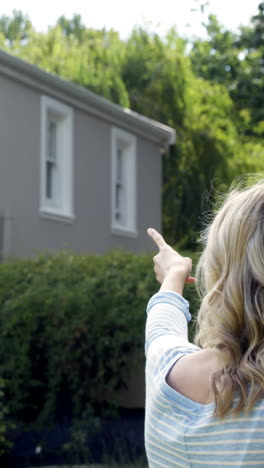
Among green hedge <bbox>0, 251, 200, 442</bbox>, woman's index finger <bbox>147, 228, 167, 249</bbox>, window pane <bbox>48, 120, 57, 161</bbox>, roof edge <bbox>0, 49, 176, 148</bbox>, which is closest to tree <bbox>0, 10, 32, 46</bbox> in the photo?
roof edge <bbox>0, 49, 176, 148</bbox>

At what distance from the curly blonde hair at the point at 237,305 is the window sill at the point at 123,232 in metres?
14.5

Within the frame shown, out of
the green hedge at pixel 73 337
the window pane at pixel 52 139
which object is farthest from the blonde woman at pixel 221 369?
the window pane at pixel 52 139

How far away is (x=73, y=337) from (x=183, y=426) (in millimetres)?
7052


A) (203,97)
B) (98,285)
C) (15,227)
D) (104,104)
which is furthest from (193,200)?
(98,285)

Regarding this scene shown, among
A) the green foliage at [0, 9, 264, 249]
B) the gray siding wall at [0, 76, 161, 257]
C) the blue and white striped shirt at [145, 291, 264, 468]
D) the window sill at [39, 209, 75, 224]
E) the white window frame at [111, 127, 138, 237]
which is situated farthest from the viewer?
the green foliage at [0, 9, 264, 249]

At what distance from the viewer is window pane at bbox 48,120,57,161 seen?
592 inches

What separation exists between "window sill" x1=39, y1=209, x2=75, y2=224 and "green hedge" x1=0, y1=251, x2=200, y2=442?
199 inches

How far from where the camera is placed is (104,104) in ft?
51.1

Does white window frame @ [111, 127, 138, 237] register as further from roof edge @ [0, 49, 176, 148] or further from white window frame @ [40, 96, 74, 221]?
white window frame @ [40, 96, 74, 221]

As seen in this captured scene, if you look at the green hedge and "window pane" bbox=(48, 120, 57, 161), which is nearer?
the green hedge

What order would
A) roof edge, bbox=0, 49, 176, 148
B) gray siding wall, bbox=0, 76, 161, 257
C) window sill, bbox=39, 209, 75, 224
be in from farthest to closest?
1. window sill, bbox=39, 209, 75, 224
2. gray siding wall, bbox=0, 76, 161, 257
3. roof edge, bbox=0, 49, 176, 148

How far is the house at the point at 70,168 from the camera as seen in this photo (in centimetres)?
1356

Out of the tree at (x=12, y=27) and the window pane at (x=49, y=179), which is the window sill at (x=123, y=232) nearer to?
the window pane at (x=49, y=179)

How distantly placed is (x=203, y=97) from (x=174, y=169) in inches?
88.4
